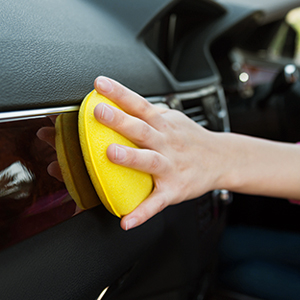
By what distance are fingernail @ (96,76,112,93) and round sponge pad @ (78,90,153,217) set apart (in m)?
0.01

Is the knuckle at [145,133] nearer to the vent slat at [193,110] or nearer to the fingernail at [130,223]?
the fingernail at [130,223]

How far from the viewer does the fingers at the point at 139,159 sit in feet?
1.31

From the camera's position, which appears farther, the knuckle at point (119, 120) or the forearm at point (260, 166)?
the forearm at point (260, 166)

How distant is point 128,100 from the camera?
0.44m

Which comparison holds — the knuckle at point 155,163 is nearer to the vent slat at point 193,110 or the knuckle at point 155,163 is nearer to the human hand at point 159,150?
the human hand at point 159,150

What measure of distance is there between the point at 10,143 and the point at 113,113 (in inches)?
4.9

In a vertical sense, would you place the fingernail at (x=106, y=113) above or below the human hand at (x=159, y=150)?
above

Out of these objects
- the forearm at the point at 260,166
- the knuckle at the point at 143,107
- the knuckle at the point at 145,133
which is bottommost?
the forearm at the point at 260,166

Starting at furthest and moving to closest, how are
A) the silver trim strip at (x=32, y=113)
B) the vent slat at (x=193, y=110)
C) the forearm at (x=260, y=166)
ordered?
the vent slat at (x=193, y=110)
the forearm at (x=260, y=166)
the silver trim strip at (x=32, y=113)

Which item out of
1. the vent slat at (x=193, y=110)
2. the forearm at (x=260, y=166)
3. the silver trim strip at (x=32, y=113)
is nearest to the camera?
the silver trim strip at (x=32, y=113)

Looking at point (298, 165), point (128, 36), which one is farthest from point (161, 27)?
point (298, 165)

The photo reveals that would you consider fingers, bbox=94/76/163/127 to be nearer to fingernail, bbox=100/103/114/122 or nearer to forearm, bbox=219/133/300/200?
fingernail, bbox=100/103/114/122

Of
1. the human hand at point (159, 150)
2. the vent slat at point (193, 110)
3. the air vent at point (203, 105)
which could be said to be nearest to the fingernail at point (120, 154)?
the human hand at point (159, 150)

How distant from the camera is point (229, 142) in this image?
61 cm
